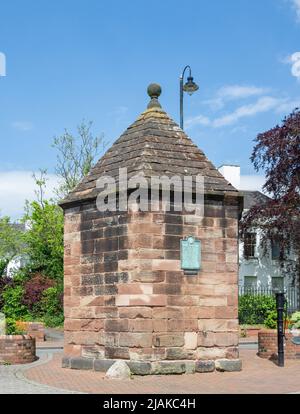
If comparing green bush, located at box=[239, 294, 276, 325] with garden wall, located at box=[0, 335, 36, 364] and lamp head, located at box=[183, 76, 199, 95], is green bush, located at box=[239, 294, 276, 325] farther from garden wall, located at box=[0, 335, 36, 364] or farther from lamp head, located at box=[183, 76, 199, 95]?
garden wall, located at box=[0, 335, 36, 364]

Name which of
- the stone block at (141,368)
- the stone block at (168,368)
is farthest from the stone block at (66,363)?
the stone block at (168,368)

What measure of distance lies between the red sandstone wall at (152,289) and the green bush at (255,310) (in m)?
16.3

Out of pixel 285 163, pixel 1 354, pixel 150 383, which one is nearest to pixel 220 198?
pixel 150 383

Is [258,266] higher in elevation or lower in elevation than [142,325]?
higher

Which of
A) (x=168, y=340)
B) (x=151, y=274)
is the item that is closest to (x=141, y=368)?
(x=168, y=340)

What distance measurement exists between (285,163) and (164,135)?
22511mm

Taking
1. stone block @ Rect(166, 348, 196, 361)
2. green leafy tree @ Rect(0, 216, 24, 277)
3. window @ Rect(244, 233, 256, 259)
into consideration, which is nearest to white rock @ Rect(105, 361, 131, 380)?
stone block @ Rect(166, 348, 196, 361)

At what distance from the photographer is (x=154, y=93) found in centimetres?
1413

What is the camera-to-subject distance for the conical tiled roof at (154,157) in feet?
42.0

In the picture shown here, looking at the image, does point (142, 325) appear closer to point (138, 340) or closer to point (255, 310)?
point (138, 340)

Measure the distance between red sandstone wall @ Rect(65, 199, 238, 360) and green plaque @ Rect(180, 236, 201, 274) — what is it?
104 millimetres

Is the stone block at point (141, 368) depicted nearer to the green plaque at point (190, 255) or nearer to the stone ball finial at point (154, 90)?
the green plaque at point (190, 255)

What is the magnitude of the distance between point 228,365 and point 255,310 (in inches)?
658

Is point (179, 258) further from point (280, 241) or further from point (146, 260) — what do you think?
point (280, 241)
